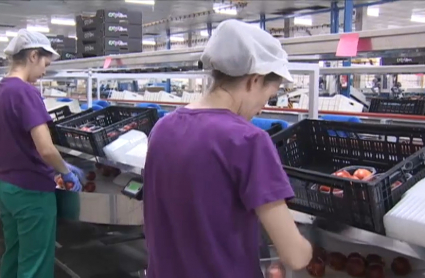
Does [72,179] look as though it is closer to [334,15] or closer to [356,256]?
[356,256]

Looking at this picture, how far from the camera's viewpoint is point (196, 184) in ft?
3.36

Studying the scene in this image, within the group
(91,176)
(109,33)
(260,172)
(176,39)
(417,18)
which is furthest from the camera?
(176,39)

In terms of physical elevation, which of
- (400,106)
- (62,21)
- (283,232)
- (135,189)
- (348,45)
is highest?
(62,21)

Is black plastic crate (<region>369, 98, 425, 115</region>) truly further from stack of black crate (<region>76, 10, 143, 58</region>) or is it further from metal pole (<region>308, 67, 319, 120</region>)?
metal pole (<region>308, 67, 319, 120</region>)

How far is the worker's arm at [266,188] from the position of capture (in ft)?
3.17

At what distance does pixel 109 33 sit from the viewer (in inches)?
169

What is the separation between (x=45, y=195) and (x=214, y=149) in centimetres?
169

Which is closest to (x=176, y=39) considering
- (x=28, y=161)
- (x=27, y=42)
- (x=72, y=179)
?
(x=72, y=179)

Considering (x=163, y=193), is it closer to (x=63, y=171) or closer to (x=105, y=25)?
(x=63, y=171)

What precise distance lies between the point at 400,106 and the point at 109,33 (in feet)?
9.98

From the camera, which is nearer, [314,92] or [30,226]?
[314,92]

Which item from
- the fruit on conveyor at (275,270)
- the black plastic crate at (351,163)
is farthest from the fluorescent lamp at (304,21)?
the fruit on conveyor at (275,270)

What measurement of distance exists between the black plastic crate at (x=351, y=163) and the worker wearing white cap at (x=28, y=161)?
1.20m

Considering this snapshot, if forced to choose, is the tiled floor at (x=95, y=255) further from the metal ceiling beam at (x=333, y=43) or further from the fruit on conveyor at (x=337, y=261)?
the fruit on conveyor at (x=337, y=261)
